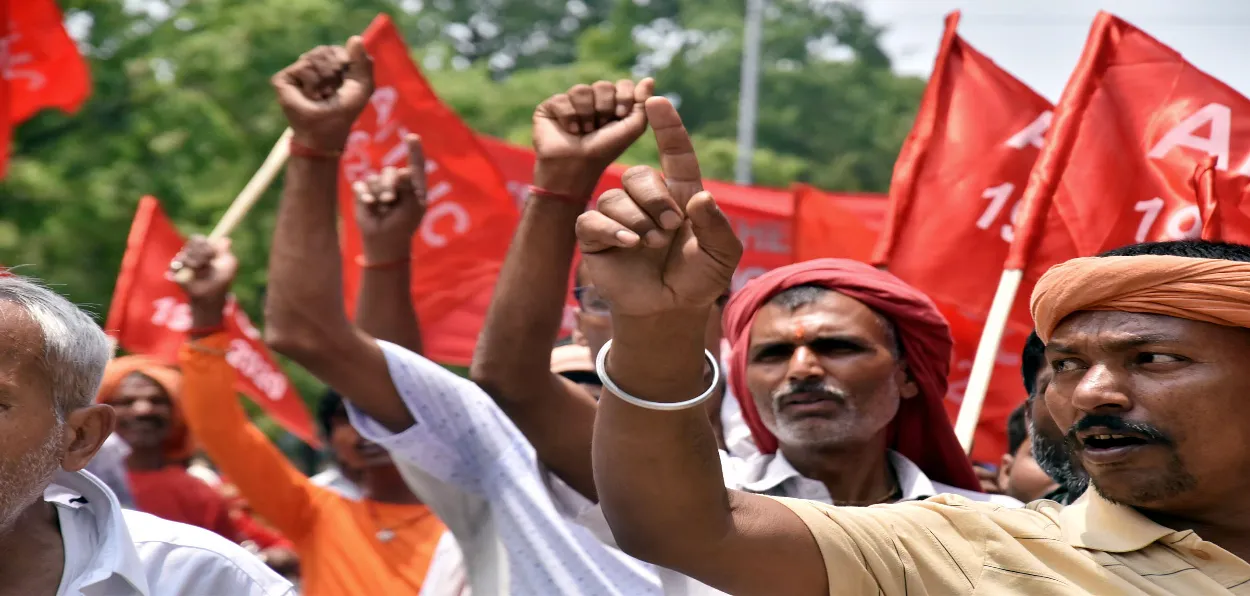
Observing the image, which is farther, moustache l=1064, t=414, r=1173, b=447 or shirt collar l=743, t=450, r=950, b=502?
shirt collar l=743, t=450, r=950, b=502

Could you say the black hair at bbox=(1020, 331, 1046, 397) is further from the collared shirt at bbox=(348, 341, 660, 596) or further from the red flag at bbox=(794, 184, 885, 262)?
the red flag at bbox=(794, 184, 885, 262)

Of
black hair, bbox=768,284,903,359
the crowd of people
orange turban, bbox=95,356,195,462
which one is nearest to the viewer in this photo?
the crowd of people

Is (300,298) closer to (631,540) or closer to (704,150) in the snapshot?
(631,540)

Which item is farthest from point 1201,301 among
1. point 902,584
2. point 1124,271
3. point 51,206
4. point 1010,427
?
point 51,206

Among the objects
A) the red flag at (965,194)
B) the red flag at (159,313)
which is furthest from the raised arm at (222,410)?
the red flag at (965,194)

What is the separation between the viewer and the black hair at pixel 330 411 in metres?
5.30

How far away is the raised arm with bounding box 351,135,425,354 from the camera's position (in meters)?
4.03

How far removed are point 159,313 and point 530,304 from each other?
405cm

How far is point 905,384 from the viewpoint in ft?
11.9

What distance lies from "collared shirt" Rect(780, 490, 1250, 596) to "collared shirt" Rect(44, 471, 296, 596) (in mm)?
1012

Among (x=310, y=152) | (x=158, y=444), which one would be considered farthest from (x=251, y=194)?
(x=310, y=152)

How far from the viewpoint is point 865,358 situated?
11.5 ft

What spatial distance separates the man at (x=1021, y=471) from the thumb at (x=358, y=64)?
6.24 ft

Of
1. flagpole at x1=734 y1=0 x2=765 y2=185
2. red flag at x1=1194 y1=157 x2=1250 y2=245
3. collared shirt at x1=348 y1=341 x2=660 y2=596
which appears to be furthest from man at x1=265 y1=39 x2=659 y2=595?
flagpole at x1=734 y1=0 x2=765 y2=185
